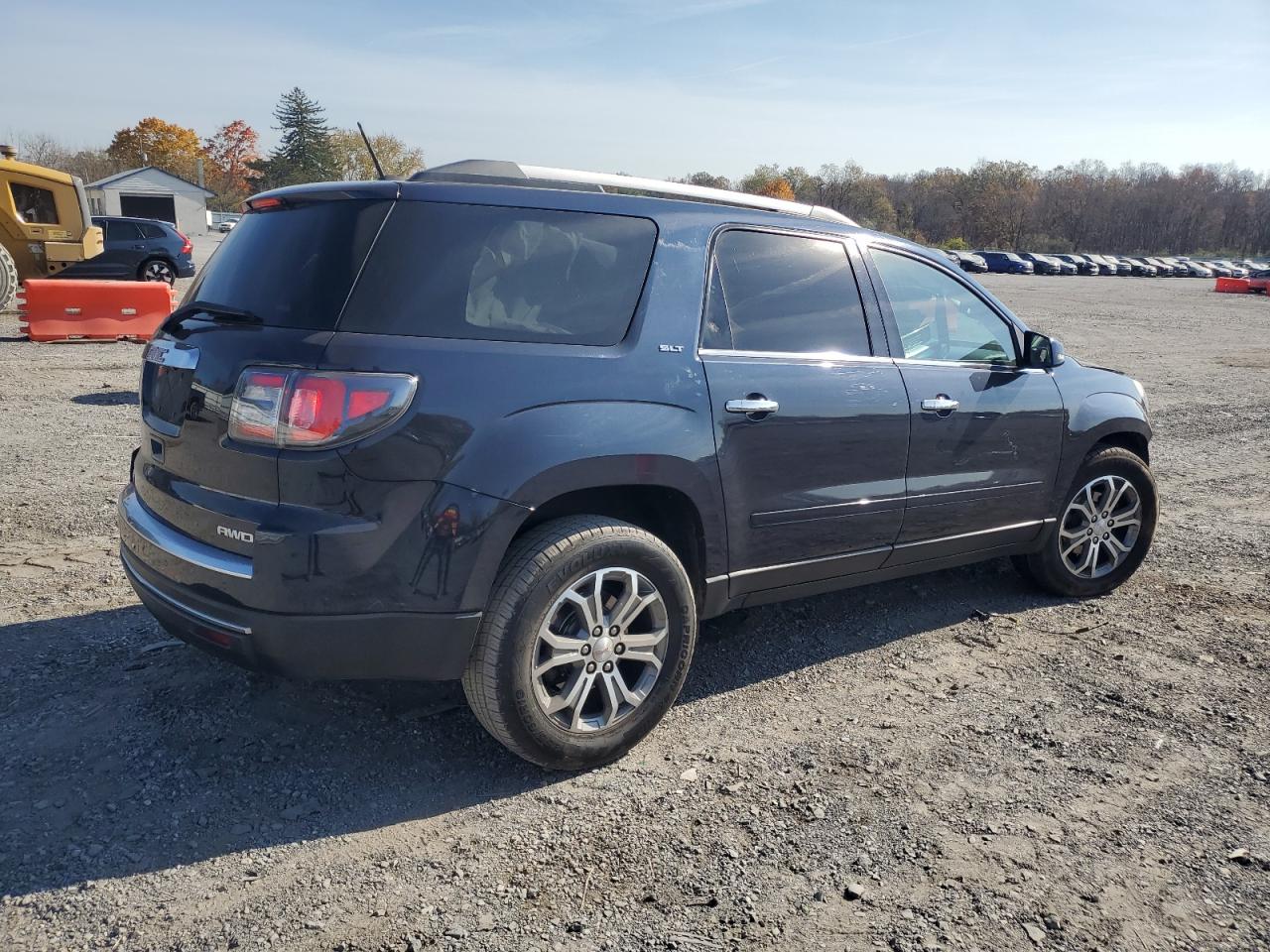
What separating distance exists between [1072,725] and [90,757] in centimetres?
357

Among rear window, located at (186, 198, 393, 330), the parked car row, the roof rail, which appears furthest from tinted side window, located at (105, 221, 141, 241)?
the parked car row

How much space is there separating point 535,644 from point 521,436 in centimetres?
67

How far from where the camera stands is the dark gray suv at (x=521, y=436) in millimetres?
2863

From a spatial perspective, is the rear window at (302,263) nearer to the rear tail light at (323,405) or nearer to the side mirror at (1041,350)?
the rear tail light at (323,405)

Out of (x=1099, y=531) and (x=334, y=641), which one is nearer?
(x=334, y=641)

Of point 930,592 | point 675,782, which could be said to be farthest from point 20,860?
point 930,592

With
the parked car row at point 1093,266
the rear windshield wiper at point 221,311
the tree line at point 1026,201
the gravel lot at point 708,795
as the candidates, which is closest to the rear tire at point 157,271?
the gravel lot at point 708,795

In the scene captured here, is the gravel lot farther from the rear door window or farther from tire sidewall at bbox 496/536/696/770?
the rear door window

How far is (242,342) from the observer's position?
2.99 metres

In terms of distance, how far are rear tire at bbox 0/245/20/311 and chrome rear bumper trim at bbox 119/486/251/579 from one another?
52.7 feet

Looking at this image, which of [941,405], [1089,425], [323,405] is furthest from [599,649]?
[1089,425]

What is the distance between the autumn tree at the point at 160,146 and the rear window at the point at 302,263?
11821 cm

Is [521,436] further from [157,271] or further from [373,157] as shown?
[157,271]

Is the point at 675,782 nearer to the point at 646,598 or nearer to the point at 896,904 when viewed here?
the point at 646,598
